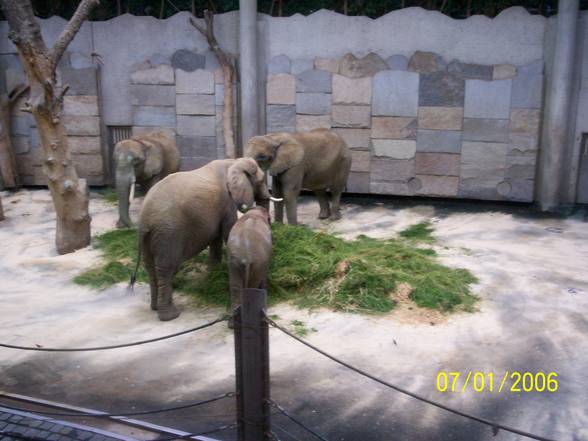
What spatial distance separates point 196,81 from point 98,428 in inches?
309

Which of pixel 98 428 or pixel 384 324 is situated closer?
pixel 98 428

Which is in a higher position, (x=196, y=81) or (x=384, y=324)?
(x=196, y=81)

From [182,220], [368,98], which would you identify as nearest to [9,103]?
[368,98]

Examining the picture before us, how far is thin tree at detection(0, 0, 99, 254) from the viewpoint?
7324mm

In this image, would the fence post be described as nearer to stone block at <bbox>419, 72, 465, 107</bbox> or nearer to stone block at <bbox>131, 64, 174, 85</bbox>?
stone block at <bbox>419, 72, 465, 107</bbox>

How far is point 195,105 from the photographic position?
10.9 m

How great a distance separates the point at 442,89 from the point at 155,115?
4.87 meters

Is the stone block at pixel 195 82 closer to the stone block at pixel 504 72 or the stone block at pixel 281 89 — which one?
the stone block at pixel 281 89

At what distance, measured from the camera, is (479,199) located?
10.4m

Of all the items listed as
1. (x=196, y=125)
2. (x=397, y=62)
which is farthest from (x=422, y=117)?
(x=196, y=125)

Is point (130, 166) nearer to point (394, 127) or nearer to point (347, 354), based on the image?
point (394, 127)

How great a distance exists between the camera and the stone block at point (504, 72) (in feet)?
32.1

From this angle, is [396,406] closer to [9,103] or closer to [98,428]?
[98,428]

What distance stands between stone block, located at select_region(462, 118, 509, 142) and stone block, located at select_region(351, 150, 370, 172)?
1.57 m
